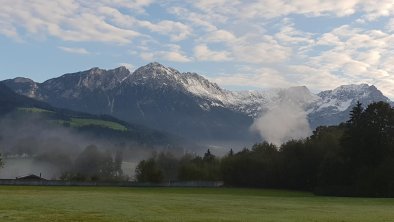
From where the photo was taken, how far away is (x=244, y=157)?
16138 centimetres

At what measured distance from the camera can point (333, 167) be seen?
4434 inches

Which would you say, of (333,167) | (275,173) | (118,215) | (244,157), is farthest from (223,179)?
(118,215)

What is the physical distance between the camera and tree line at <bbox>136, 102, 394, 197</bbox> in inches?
3943

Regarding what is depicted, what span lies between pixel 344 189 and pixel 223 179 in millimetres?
66294

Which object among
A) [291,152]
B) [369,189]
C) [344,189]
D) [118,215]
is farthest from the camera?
[291,152]

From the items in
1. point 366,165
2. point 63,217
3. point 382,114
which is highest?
point 382,114

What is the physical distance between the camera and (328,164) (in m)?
114

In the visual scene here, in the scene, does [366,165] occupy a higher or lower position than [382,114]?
lower

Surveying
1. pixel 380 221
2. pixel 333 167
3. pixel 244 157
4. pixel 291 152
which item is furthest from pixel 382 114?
pixel 380 221

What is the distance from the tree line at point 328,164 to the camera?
10014cm

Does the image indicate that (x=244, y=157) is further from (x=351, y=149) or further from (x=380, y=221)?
(x=380, y=221)

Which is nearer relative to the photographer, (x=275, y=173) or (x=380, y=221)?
(x=380, y=221)

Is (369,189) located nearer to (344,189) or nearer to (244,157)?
(344,189)

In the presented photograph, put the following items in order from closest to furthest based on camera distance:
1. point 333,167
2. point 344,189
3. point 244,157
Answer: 1. point 344,189
2. point 333,167
3. point 244,157
